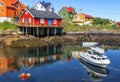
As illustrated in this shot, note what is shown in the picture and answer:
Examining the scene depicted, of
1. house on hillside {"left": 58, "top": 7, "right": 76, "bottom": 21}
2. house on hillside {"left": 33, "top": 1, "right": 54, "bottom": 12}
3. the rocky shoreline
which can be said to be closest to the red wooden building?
the rocky shoreline

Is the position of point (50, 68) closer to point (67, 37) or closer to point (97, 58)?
point (97, 58)

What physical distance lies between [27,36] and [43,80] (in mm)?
37574

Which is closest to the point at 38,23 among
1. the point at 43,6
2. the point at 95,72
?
the point at 43,6

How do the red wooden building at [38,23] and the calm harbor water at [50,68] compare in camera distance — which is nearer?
the calm harbor water at [50,68]

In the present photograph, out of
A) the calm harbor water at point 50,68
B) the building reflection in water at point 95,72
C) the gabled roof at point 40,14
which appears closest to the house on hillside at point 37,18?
the gabled roof at point 40,14

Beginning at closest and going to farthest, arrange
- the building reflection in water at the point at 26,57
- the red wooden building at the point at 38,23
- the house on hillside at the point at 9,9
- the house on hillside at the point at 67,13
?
the building reflection in water at the point at 26,57, the red wooden building at the point at 38,23, the house on hillside at the point at 9,9, the house on hillside at the point at 67,13

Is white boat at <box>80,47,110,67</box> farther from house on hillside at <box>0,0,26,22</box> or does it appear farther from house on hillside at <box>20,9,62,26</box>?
house on hillside at <box>0,0,26,22</box>

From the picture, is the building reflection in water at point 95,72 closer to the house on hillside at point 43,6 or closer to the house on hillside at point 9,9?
the house on hillside at point 9,9

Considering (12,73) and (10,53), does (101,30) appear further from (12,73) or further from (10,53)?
(12,73)

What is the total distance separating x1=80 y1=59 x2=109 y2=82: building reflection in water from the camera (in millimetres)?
Result: 38394

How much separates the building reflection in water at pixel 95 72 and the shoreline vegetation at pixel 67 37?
76.2 feet

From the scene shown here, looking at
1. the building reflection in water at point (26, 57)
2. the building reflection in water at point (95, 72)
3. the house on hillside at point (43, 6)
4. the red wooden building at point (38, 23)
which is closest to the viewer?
the building reflection in water at point (95, 72)

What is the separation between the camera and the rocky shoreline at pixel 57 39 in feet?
216

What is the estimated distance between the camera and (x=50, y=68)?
144 feet
